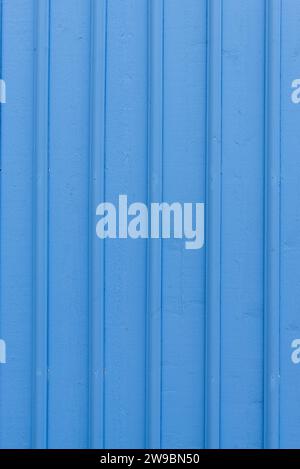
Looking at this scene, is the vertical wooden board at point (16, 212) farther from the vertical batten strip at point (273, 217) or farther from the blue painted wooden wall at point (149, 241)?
the vertical batten strip at point (273, 217)

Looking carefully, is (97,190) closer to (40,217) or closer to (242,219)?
(40,217)

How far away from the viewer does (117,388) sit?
2.11m

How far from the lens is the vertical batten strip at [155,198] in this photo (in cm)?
209

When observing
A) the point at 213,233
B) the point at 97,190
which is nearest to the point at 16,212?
the point at 97,190

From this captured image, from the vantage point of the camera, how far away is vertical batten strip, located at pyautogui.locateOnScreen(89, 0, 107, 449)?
2.09 meters

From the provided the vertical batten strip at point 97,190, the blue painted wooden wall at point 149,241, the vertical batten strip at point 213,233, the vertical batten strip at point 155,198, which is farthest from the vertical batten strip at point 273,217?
the vertical batten strip at point 97,190

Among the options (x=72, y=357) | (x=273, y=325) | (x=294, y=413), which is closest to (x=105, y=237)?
(x=72, y=357)

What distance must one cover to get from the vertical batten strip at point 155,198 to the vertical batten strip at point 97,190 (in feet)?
0.42

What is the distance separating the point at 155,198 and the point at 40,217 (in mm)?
319

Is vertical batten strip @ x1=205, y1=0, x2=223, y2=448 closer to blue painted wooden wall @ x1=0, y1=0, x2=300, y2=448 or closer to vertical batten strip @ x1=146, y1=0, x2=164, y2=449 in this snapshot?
blue painted wooden wall @ x1=0, y1=0, x2=300, y2=448

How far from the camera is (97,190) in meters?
2.10

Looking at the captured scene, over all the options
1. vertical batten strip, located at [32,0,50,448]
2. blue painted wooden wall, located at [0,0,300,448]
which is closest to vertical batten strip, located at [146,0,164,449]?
blue painted wooden wall, located at [0,0,300,448]

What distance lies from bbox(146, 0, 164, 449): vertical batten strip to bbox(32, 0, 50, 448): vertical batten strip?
0.28m

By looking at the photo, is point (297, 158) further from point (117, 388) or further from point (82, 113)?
point (117, 388)
